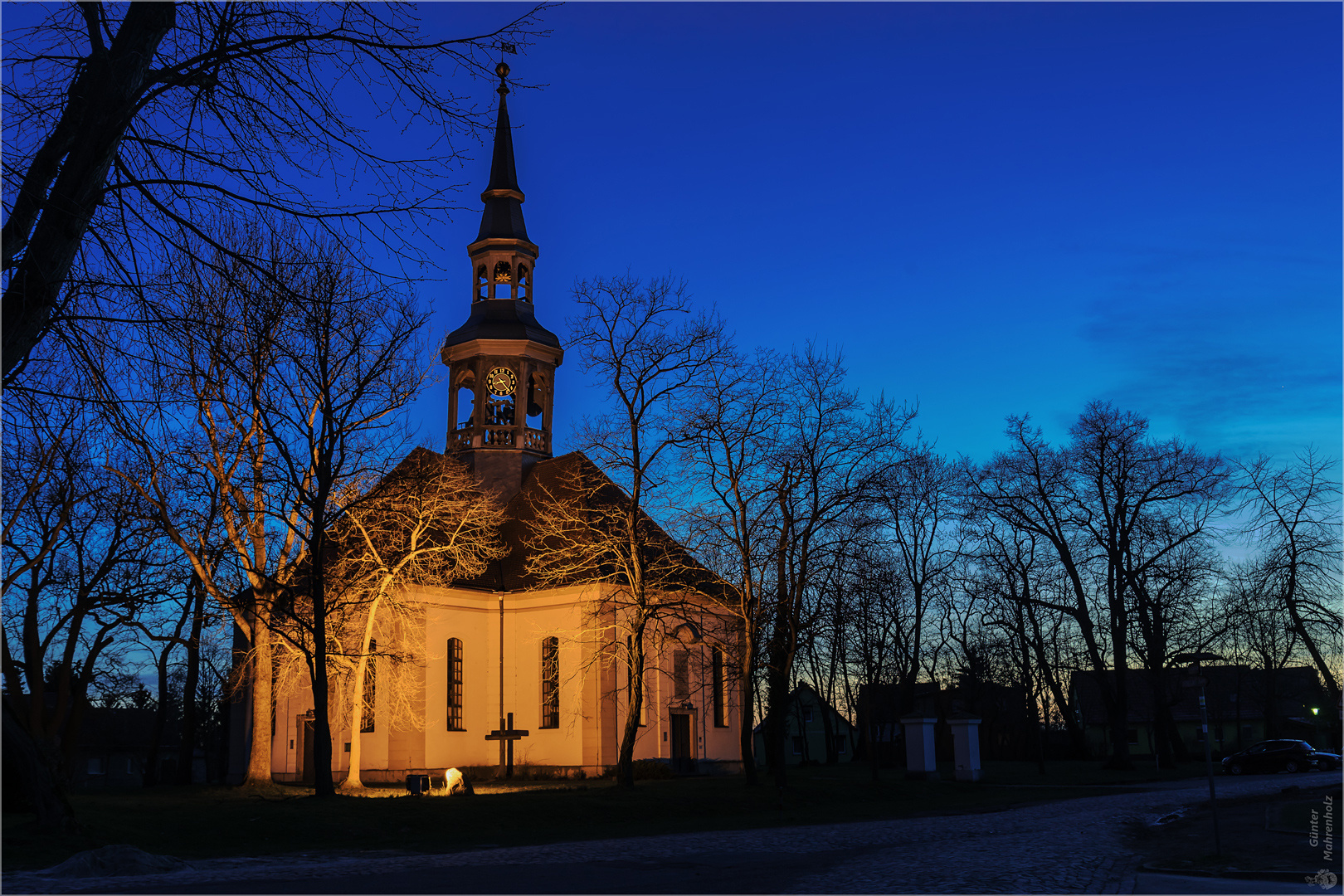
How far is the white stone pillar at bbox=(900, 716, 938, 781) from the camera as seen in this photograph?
118 feet

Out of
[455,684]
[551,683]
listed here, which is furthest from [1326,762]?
[455,684]

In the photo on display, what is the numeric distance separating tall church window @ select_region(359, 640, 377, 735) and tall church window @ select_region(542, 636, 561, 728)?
5.63 meters

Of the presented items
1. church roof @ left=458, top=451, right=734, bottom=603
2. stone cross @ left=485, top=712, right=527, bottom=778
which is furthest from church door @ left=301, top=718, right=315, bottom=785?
church roof @ left=458, top=451, right=734, bottom=603

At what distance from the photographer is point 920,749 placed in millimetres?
35969

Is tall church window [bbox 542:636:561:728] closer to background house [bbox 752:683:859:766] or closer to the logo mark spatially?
the logo mark

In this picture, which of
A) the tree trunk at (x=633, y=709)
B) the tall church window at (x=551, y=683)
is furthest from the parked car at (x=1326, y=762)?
the tree trunk at (x=633, y=709)

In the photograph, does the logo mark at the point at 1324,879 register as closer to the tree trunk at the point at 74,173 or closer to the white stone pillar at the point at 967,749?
the tree trunk at the point at 74,173

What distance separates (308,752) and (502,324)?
16761mm

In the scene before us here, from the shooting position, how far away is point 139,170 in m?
8.21

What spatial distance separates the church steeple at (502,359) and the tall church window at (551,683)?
6.22m

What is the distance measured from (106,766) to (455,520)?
5597cm

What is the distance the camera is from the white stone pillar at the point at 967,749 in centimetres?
3653

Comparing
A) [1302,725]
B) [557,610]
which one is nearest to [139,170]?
[557,610]

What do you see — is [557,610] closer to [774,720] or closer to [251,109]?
[774,720]
